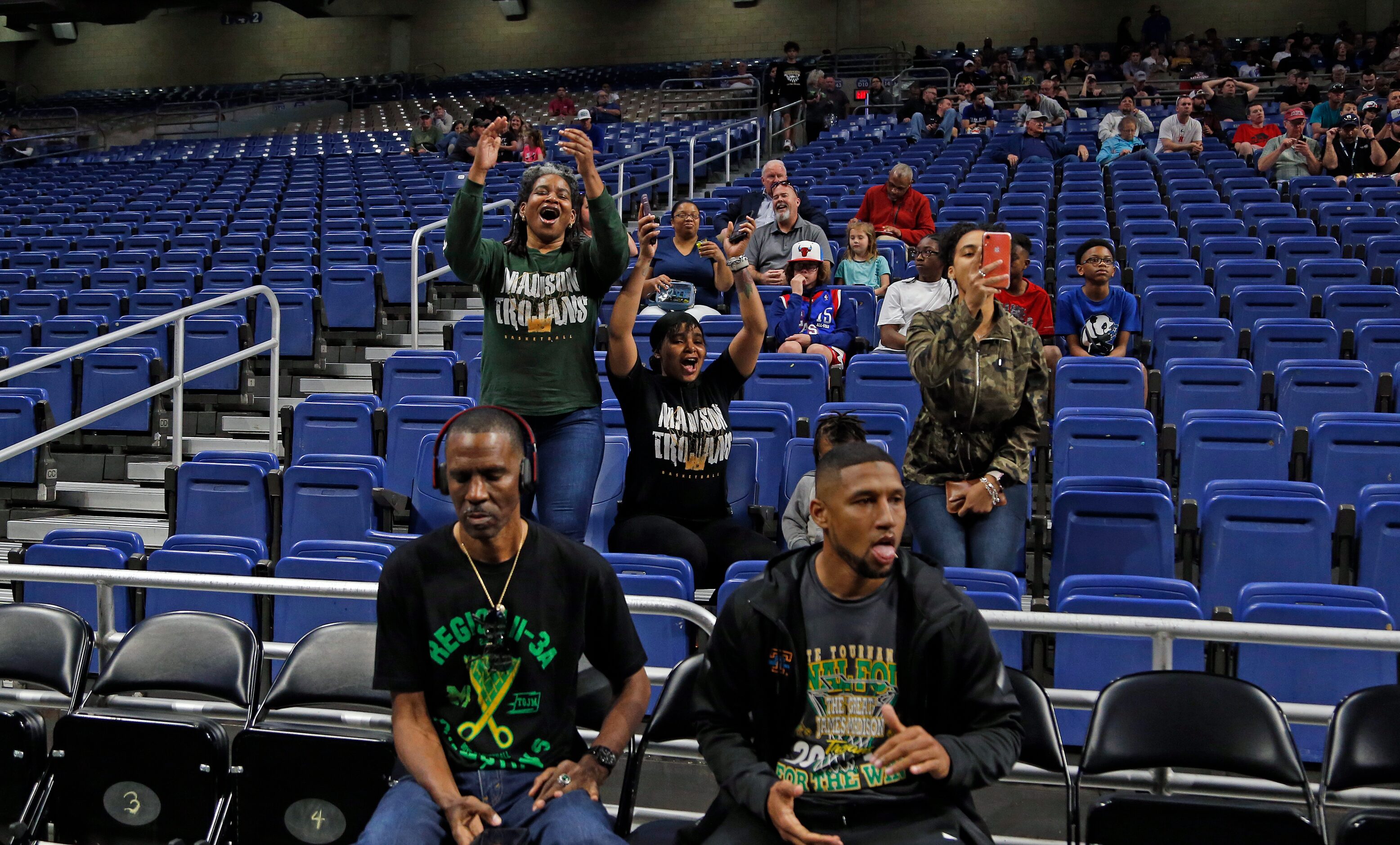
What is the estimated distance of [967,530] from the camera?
12.8 feet

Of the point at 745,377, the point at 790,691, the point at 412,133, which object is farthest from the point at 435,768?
the point at 412,133

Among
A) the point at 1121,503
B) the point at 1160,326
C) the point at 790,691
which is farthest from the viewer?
the point at 1160,326

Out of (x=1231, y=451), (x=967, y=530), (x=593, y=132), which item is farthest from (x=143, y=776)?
(x=593, y=132)

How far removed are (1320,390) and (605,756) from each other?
424 centimetres

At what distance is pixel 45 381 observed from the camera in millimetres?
7000

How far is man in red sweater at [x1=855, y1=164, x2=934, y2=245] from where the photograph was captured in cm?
862

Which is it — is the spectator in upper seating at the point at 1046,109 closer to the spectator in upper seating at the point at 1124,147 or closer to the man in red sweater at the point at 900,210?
the spectator in upper seating at the point at 1124,147

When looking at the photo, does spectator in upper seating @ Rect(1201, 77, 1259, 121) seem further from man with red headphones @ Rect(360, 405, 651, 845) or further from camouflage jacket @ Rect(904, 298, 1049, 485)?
man with red headphones @ Rect(360, 405, 651, 845)

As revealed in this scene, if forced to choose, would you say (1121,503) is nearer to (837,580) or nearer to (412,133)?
(837,580)

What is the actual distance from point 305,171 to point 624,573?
12.6 m

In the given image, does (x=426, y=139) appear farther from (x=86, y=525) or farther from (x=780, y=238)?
(x=86, y=525)

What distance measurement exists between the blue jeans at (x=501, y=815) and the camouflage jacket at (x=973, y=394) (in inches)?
69.5

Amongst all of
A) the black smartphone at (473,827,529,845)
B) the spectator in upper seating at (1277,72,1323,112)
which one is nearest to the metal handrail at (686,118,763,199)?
the spectator in upper seating at (1277,72,1323,112)

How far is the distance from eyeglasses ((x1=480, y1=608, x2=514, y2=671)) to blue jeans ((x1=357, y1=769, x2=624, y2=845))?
224 millimetres
